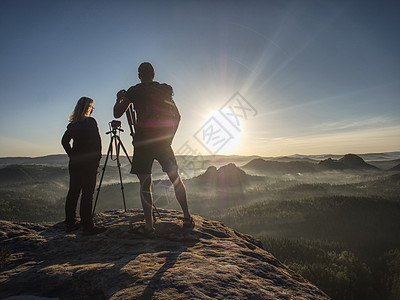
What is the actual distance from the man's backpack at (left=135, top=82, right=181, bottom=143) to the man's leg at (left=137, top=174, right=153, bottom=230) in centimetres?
87

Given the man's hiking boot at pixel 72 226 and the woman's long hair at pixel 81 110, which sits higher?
the woman's long hair at pixel 81 110

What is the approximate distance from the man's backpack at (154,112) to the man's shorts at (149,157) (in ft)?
0.71

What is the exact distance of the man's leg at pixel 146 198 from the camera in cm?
364

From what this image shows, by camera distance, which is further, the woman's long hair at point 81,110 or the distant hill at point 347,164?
the distant hill at point 347,164

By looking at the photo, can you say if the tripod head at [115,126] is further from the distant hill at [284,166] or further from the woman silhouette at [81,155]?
the distant hill at [284,166]

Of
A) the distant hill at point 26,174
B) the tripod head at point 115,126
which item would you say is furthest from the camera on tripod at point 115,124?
the distant hill at point 26,174

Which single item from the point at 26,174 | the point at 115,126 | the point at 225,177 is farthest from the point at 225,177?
the point at 26,174

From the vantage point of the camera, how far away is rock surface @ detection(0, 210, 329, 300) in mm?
1898

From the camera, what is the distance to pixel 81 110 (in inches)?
170

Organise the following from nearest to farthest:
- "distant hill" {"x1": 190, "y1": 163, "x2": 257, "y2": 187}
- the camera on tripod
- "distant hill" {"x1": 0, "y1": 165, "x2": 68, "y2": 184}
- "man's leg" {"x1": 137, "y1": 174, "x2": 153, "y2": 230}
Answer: "man's leg" {"x1": 137, "y1": 174, "x2": 153, "y2": 230} < the camera on tripod < "distant hill" {"x1": 190, "y1": 163, "x2": 257, "y2": 187} < "distant hill" {"x1": 0, "y1": 165, "x2": 68, "y2": 184}

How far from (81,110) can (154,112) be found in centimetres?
202

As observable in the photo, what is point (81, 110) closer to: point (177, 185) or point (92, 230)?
point (92, 230)

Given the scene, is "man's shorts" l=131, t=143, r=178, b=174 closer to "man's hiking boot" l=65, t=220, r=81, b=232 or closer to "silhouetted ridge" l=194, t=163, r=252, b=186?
"man's hiking boot" l=65, t=220, r=81, b=232

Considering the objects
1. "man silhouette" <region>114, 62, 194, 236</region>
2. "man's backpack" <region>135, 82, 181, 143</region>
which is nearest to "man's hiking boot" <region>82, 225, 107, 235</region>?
"man silhouette" <region>114, 62, 194, 236</region>
